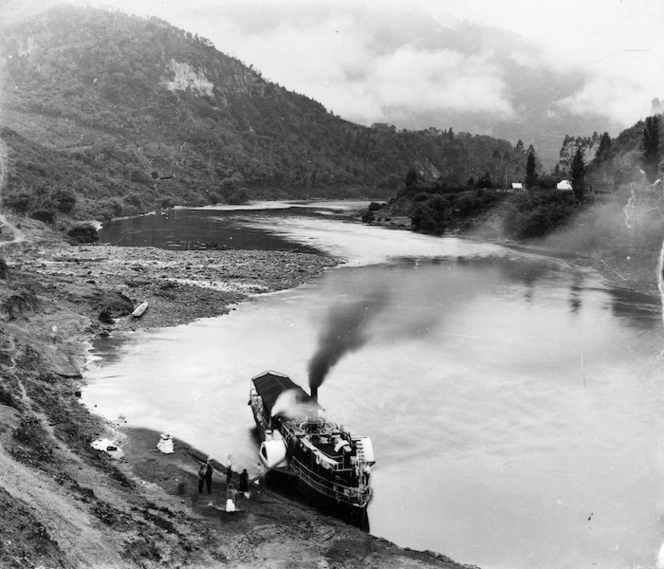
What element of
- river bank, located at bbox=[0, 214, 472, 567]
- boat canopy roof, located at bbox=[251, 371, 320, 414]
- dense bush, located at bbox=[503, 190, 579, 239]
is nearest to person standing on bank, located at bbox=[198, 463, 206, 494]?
river bank, located at bbox=[0, 214, 472, 567]

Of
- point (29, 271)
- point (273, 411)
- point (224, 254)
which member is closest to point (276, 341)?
point (273, 411)

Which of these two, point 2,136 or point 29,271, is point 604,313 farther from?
point 2,136

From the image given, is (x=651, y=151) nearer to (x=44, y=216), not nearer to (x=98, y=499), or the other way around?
(x=44, y=216)

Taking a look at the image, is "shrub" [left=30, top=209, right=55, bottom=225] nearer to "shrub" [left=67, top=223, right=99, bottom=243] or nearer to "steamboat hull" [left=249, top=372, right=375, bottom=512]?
"shrub" [left=67, top=223, right=99, bottom=243]

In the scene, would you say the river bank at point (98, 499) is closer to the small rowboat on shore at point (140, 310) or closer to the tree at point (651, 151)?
the small rowboat on shore at point (140, 310)

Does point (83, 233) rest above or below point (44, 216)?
below

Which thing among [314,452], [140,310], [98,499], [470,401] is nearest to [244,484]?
[314,452]
